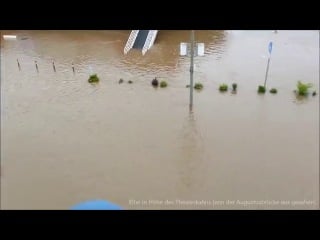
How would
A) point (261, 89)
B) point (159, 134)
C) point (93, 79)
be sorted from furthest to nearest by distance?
point (93, 79) → point (261, 89) → point (159, 134)

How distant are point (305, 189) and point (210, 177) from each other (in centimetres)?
188

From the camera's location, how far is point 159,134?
28.8 feet

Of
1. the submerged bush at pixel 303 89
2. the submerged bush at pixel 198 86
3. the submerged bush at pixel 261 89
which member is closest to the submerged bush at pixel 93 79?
the submerged bush at pixel 198 86

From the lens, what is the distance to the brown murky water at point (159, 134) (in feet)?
23.1

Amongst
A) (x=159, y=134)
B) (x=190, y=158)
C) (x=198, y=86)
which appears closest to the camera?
(x=190, y=158)

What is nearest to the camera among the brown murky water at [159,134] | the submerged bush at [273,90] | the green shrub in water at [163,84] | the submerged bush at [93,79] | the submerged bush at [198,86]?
the brown murky water at [159,134]

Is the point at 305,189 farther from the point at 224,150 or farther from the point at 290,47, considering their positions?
the point at 290,47

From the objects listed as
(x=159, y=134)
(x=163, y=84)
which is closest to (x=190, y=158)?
A: (x=159, y=134)

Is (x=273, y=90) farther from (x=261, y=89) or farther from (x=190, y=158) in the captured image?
(x=190, y=158)

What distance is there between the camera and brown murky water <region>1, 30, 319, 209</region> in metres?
7.04

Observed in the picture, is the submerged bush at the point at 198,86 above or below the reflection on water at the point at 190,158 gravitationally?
above

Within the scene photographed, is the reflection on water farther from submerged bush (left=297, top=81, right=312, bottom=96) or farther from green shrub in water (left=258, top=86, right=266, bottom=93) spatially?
submerged bush (left=297, top=81, right=312, bottom=96)

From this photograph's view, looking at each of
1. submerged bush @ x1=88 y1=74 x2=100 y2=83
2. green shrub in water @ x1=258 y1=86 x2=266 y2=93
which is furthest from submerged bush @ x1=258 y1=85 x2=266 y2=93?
submerged bush @ x1=88 y1=74 x2=100 y2=83

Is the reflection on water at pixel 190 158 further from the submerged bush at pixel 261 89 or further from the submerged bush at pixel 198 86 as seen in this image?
the submerged bush at pixel 261 89
